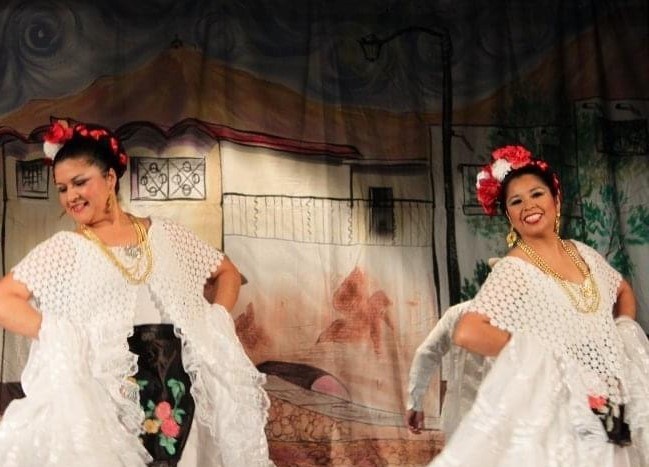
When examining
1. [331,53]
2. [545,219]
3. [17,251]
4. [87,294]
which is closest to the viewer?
[87,294]

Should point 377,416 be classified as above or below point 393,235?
below

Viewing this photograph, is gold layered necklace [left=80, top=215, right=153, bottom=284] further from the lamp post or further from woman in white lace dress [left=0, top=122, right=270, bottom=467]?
the lamp post

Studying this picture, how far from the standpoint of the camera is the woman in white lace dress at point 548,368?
2908mm

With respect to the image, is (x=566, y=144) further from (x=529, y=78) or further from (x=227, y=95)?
(x=227, y=95)

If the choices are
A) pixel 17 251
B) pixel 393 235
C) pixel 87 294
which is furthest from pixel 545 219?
pixel 17 251

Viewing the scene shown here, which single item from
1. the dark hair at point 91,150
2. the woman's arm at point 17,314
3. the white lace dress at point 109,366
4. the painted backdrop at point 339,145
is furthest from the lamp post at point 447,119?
the woman's arm at point 17,314

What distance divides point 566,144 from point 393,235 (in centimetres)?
89

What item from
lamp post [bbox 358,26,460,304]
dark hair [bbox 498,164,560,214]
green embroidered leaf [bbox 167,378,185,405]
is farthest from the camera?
lamp post [bbox 358,26,460,304]

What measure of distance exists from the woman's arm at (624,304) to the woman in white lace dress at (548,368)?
0.19 ft

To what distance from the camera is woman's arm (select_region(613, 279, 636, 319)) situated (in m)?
3.29

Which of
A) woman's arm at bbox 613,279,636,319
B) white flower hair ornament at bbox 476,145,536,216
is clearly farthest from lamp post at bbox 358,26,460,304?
woman's arm at bbox 613,279,636,319

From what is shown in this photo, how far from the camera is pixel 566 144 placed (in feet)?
14.6

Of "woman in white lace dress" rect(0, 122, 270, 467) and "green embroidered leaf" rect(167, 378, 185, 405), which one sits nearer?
"woman in white lace dress" rect(0, 122, 270, 467)

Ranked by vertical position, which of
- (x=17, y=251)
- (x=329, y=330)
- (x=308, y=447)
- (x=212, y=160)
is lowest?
(x=308, y=447)
